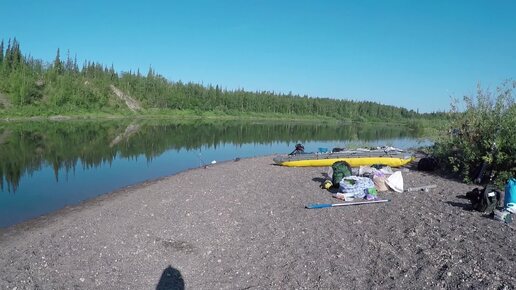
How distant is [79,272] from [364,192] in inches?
361

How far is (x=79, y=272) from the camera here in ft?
27.2

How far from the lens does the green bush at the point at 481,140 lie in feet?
49.2

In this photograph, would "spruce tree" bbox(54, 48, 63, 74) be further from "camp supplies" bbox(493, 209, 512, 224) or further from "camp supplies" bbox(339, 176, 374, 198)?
"camp supplies" bbox(493, 209, 512, 224)

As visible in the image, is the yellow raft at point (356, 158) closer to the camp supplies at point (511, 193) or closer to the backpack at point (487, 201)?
the backpack at point (487, 201)

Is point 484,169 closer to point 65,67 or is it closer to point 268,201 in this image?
point 268,201

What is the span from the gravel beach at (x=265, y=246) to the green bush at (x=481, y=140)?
2.12m

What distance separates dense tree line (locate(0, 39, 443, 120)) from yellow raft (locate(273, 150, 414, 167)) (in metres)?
71.5

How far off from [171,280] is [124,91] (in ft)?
391

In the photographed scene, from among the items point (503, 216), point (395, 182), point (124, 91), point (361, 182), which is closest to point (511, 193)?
point (503, 216)

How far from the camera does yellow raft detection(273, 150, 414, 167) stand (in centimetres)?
2072

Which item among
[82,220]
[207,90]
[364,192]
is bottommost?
[82,220]

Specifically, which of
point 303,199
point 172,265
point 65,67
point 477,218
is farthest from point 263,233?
point 65,67

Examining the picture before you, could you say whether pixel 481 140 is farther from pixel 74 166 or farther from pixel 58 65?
pixel 58 65

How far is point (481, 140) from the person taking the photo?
645 inches
